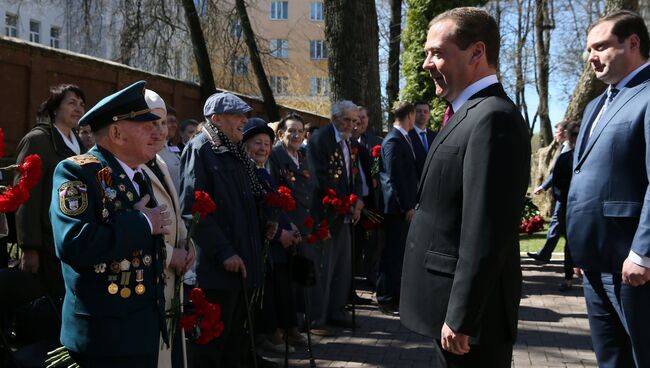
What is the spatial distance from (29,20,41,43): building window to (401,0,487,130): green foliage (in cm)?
2950

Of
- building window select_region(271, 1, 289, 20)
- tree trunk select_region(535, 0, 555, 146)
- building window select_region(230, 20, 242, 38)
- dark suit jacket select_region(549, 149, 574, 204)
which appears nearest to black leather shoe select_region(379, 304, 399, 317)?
dark suit jacket select_region(549, 149, 574, 204)

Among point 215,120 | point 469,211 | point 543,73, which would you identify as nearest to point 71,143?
point 215,120

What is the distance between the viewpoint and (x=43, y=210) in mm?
5402

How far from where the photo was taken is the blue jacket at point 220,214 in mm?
4758

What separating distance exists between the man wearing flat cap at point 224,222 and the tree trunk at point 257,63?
48.4 feet

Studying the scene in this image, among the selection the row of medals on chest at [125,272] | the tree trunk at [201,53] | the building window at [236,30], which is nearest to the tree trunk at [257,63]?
the building window at [236,30]

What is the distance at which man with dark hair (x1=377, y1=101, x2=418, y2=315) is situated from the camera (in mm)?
8008

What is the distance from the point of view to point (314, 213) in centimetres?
742

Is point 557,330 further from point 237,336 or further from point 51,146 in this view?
point 51,146

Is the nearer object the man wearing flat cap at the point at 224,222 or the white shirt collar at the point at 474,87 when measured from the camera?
the white shirt collar at the point at 474,87

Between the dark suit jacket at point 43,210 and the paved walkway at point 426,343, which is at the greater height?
the dark suit jacket at point 43,210

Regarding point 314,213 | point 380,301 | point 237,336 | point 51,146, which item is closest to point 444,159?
point 237,336

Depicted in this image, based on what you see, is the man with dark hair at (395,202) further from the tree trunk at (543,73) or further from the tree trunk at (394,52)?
the tree trunk at (543,73)

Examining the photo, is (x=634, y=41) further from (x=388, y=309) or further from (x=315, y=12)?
(x=315, y=12)
